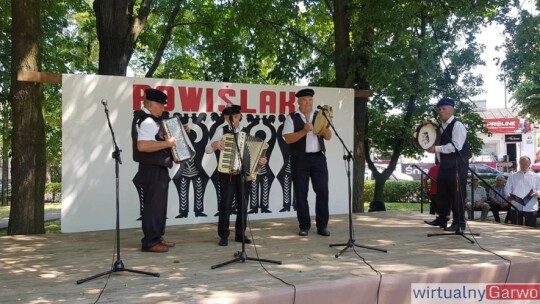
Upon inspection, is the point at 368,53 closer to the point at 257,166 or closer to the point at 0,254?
the point at 257,166

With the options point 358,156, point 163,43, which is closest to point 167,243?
point 358,156

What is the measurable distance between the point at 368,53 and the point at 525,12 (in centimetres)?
415

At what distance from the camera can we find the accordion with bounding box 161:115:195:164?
Result: 507 cm

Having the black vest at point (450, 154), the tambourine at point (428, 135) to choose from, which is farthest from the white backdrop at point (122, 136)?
the black vest at point (450, 154)

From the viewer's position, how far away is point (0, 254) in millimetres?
5305

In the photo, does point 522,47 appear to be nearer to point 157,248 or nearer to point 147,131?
point 147,131

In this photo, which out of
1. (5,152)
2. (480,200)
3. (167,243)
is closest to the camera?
(167,243)

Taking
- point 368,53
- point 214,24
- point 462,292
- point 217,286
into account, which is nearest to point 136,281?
point 217,286

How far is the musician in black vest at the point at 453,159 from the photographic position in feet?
20.8

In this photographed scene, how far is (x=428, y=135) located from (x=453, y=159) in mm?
469

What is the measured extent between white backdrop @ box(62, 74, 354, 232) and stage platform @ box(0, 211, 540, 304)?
0.36 m

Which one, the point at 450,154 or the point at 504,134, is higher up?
the point at 504,134

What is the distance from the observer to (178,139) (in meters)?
5.14

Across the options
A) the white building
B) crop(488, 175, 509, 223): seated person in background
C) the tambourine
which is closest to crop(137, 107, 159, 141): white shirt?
the tambourine
